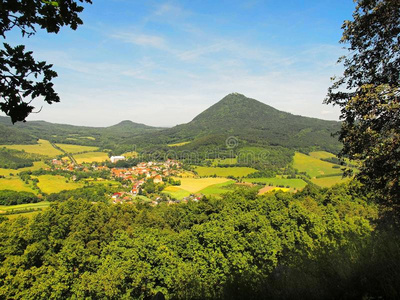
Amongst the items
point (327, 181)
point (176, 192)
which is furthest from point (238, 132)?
point (176, 192)

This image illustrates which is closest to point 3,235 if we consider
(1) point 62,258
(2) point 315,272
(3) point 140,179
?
(1) point 62,258

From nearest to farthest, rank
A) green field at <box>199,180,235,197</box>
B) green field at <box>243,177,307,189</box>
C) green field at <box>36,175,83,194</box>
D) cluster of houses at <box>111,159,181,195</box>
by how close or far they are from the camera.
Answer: green field at <box>199,180,235,197</box> < green field at <box>36,175,83,194</box> < green field at <box>243,177,307,189</box> < cluster of houses at <box>111,159,181,195</box>

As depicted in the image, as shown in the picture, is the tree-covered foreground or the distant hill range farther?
the distant hill range

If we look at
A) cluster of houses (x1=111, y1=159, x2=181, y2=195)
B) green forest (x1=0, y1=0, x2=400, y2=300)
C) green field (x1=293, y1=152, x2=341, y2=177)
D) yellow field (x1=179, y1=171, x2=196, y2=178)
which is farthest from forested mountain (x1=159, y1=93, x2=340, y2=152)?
green forest (x1=0, y1=0, x2=400, y2=300)

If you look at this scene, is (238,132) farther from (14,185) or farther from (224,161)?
(14,185)

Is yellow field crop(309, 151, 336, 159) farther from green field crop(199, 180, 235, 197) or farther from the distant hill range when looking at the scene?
green field crop(199, 180, 235, 197)

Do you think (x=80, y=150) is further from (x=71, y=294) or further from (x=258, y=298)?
(x=258, y=298)

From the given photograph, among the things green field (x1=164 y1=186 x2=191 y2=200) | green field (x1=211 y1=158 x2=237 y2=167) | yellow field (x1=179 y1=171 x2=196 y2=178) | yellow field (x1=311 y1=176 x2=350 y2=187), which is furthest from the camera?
green field (x1=211 y1=158 x2=237 y2=167)
